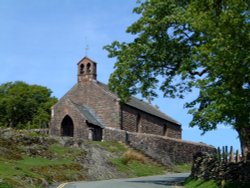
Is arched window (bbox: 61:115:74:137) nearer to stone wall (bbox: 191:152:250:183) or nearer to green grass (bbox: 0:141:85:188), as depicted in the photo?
green grass (bbox: 0:141:85:188)

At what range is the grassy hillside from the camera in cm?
2736

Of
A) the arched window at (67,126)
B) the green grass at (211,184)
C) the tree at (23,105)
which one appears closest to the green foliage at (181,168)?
the arched window at (67,126)

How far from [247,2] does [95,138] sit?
39.1 meters

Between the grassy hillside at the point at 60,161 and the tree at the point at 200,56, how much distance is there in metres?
6.88

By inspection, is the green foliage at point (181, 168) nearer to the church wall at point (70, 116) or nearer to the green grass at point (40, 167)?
the church wall at point (70, 116)

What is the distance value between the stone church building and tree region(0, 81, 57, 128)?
70.4 ft

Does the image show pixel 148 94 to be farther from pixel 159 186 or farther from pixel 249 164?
pixel 249 164

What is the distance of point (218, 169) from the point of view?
26.1m

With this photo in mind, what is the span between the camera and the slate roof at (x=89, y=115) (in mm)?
57947

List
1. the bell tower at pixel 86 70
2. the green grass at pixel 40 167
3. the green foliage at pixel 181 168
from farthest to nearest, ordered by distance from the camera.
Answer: the bell tower at pixel 86 70, the green foliage at pixel 181 168, the green grass at pixel 40 167

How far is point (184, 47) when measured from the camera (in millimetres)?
→ 32062

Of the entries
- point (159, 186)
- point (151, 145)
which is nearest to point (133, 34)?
point (159, 186)

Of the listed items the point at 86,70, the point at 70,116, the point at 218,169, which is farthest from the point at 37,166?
the point at 86,70

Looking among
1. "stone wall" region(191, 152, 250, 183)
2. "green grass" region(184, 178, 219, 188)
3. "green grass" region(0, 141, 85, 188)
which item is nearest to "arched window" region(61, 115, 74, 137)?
"green grass" region(0, 141, 85, 188)
